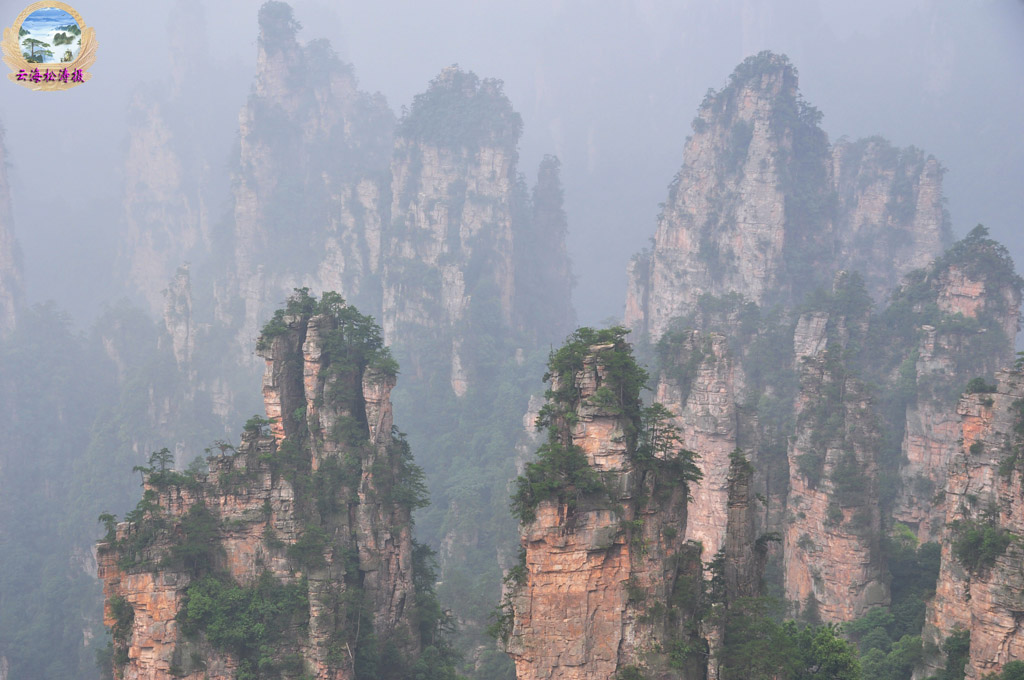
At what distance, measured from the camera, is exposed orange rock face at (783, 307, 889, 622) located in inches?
1692

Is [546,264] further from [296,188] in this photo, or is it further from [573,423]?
[573,423]

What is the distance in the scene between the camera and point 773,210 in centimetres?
7750

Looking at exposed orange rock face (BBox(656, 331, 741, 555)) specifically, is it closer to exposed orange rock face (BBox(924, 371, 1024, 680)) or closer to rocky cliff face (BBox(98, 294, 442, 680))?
exposed orange rock face (BBox(924, 371, 1024, 680))

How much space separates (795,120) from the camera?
7981 centimetres

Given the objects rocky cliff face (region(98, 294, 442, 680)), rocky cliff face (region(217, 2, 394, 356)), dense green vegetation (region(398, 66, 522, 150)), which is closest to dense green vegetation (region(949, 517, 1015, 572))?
rocky cliff face (region(98, 294, 442, 680))

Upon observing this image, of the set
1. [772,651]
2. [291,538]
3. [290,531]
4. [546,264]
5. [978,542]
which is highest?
[546,264]

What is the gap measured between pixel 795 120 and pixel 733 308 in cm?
Answer: 1911

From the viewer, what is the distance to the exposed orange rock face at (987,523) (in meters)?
30.3

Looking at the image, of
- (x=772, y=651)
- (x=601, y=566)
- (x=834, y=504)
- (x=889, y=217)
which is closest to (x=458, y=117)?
(x=889, y=217)

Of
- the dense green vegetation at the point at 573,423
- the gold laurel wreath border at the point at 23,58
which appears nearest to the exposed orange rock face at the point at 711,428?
the dense green vegetation at the point at 573,423

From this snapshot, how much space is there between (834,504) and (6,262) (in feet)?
300

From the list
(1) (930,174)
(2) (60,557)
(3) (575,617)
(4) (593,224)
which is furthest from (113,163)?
(3) (575,617)

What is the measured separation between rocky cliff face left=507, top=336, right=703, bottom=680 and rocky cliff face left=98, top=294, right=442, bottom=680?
394 inches

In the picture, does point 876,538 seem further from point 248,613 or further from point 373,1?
point 373,1
